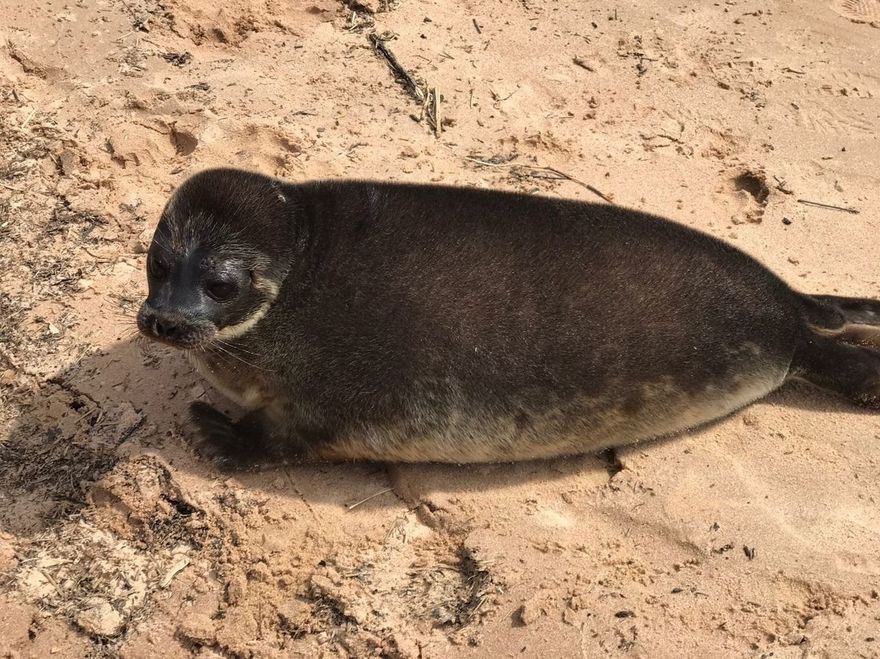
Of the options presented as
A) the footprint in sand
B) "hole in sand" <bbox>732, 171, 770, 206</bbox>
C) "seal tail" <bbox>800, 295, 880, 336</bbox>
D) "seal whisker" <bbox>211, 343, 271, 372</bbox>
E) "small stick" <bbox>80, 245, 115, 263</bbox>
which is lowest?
"small stick" <bbox>80, 245, 115, 263</bbox>

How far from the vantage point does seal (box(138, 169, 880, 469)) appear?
4.29m

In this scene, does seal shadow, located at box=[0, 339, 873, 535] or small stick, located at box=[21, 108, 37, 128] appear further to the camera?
small stick, located at box=[21, 108, 37, 128]

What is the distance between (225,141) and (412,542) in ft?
12.0

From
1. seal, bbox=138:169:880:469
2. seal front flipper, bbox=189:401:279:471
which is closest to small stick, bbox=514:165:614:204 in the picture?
seal, bbox=138:169:880:469

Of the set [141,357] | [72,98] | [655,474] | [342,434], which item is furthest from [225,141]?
[655,474]

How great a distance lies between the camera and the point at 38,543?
4.30 meters

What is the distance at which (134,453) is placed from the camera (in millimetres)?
4617

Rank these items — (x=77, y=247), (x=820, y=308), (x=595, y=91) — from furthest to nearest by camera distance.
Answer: (x=595, y=91) < (x=77, y=247) < (x=820, y=308)

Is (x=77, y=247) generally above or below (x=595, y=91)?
below

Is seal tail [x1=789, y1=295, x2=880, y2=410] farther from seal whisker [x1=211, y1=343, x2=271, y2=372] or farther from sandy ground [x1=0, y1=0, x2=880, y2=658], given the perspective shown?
seal whisker [x1=211, y1=343, x2=271, y2=372]

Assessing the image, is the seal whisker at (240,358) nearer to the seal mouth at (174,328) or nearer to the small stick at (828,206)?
the seal mouth at (174,328)

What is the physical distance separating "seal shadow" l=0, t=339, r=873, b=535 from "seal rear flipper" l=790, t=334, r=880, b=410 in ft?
0.64

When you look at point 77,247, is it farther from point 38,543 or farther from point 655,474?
point 655,474

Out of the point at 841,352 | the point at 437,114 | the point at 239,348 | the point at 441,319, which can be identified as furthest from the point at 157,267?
the point at 841,352
